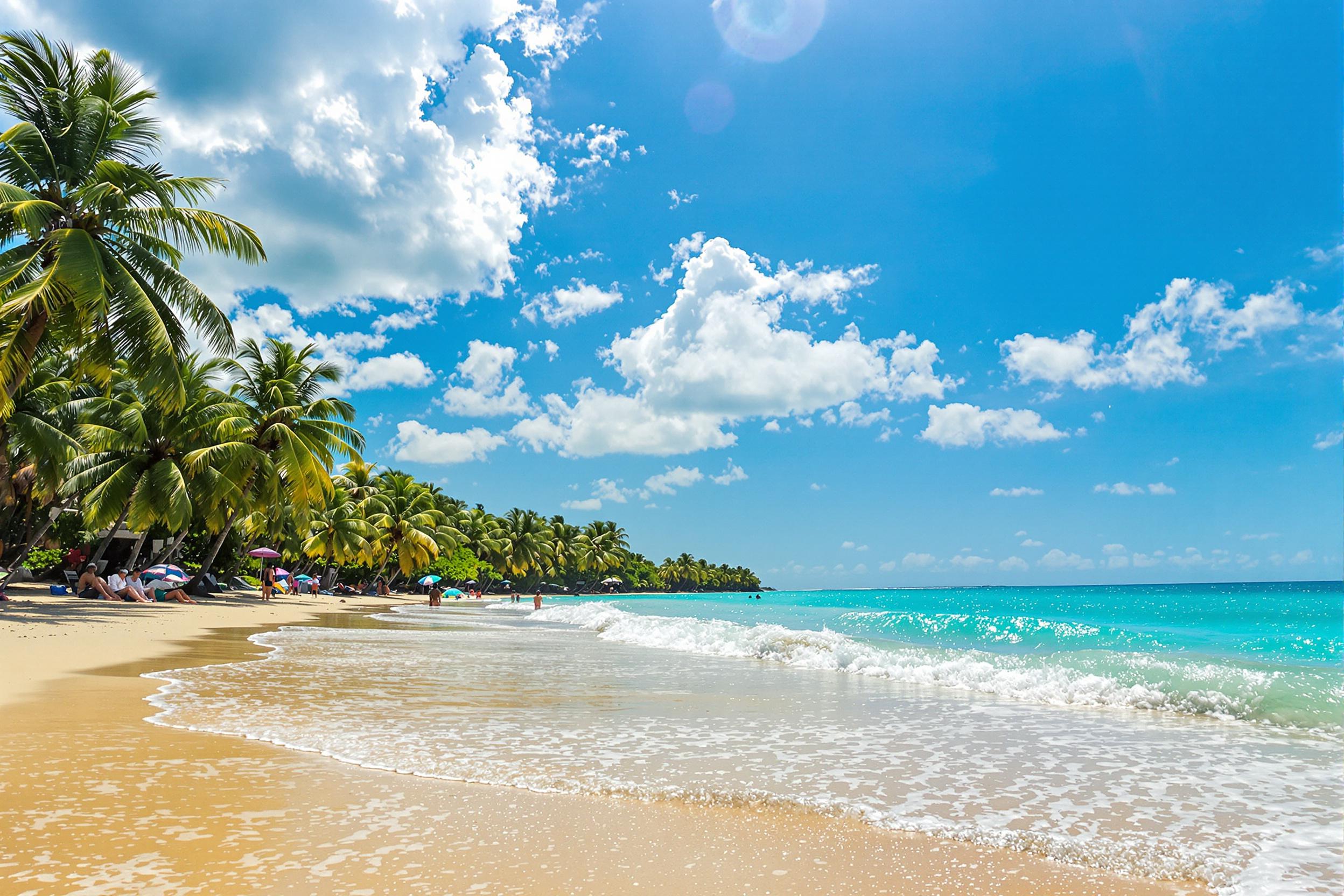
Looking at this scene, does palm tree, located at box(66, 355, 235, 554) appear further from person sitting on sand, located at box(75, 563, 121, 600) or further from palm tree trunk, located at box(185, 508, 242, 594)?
palm tree trunk, located at box(185, 508, 242, 594)

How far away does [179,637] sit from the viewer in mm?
17250

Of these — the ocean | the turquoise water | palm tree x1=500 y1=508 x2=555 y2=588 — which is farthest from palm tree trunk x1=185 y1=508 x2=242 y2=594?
palm tree x1=500 y1=508 x2=555 y2=588

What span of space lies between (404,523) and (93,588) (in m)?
32.0

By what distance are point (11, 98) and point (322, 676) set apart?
15.5 metres


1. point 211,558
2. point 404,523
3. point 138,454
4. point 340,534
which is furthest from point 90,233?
point 404,523

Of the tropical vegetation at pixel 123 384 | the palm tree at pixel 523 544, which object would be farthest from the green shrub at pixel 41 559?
the palm tree at pixel 523 544

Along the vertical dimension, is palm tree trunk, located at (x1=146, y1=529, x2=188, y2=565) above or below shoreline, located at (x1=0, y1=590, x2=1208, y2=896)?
above

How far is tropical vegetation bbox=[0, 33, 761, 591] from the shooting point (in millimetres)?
16359

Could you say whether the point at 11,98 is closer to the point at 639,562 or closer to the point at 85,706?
the point at 85,706

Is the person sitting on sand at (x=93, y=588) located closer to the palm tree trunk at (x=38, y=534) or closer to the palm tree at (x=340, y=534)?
the palm tree trunk at (x=38, y=534)

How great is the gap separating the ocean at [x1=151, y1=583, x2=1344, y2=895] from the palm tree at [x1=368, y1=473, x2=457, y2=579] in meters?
42.9

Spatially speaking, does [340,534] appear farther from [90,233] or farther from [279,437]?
[90,233]

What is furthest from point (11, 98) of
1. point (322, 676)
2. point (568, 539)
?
point (568, 539)

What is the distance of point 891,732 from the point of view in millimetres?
8047
